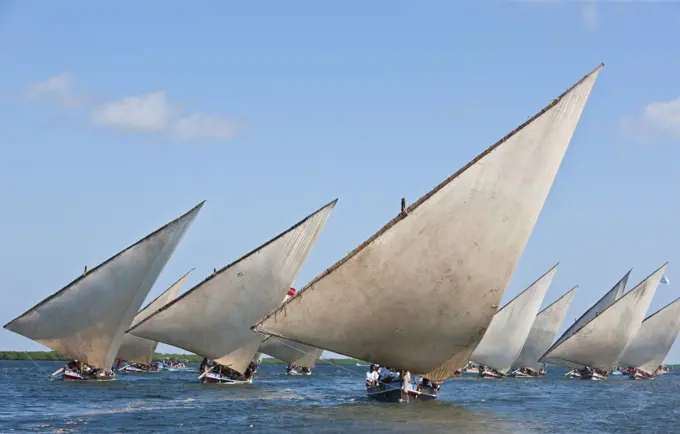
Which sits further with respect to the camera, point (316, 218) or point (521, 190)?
point (316, 218)

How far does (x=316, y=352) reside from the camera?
10344cm

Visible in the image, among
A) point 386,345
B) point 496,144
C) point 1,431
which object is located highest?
point 496,144

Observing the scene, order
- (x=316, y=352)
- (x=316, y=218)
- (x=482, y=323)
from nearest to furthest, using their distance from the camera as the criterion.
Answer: (x=482, y=323)
(x=316, y=218)
(x=316, y=352)

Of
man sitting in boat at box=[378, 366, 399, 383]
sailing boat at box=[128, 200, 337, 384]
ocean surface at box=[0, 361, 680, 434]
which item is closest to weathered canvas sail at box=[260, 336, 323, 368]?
ocean surface at box=[0, 361, 680, 434]

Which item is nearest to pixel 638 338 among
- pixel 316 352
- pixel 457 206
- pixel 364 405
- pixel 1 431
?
pixel 316 352

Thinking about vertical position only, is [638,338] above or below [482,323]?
above

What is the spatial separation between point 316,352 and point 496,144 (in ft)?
217

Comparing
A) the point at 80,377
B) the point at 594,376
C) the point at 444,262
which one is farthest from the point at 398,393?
the point at 594,376

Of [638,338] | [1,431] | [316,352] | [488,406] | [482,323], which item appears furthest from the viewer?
[638,338]

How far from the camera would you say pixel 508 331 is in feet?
349

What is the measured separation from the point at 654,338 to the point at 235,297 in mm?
71075

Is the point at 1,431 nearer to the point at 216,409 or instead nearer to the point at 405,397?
the point at 216,409

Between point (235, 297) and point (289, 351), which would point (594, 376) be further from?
point (235, 297)

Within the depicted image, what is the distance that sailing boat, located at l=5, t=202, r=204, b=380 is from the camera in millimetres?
65438
